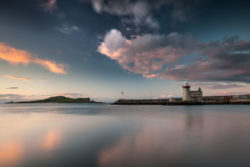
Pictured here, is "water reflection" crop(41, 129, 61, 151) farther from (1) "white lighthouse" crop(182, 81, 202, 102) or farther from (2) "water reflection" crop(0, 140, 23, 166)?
(1) "white lighthouse" crop(182, 81, 202, 102)

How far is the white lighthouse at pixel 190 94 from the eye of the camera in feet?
224

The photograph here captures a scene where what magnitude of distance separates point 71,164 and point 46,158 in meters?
1.67

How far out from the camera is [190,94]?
243 ft

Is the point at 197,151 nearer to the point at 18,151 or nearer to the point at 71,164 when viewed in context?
the point at 71,164

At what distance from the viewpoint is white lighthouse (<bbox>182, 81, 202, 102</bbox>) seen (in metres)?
68.3

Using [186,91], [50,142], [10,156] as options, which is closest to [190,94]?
[186,91]

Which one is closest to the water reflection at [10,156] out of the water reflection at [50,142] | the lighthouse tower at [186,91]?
the water reflection at [50,142]

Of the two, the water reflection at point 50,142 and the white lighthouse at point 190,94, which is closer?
the water reflection at point 50,142

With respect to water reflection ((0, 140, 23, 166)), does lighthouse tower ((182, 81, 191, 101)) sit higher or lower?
higher

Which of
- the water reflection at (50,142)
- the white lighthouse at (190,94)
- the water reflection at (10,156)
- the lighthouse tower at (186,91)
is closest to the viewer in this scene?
the water reflection at (10,156)


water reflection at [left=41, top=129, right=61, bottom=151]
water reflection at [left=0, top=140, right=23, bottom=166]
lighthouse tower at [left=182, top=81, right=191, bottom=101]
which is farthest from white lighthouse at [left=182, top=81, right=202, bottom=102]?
water reflection at [left=0, top=140, right=23, bottom=166]

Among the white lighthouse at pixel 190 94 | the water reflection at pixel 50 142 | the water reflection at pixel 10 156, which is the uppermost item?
the white lighthouse at pixel 190 94

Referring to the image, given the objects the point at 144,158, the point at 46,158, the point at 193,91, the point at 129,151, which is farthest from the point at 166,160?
the point at 193,91

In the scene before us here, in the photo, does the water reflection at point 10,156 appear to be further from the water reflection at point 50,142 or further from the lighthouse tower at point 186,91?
the lighthouse tower at point 186,91
